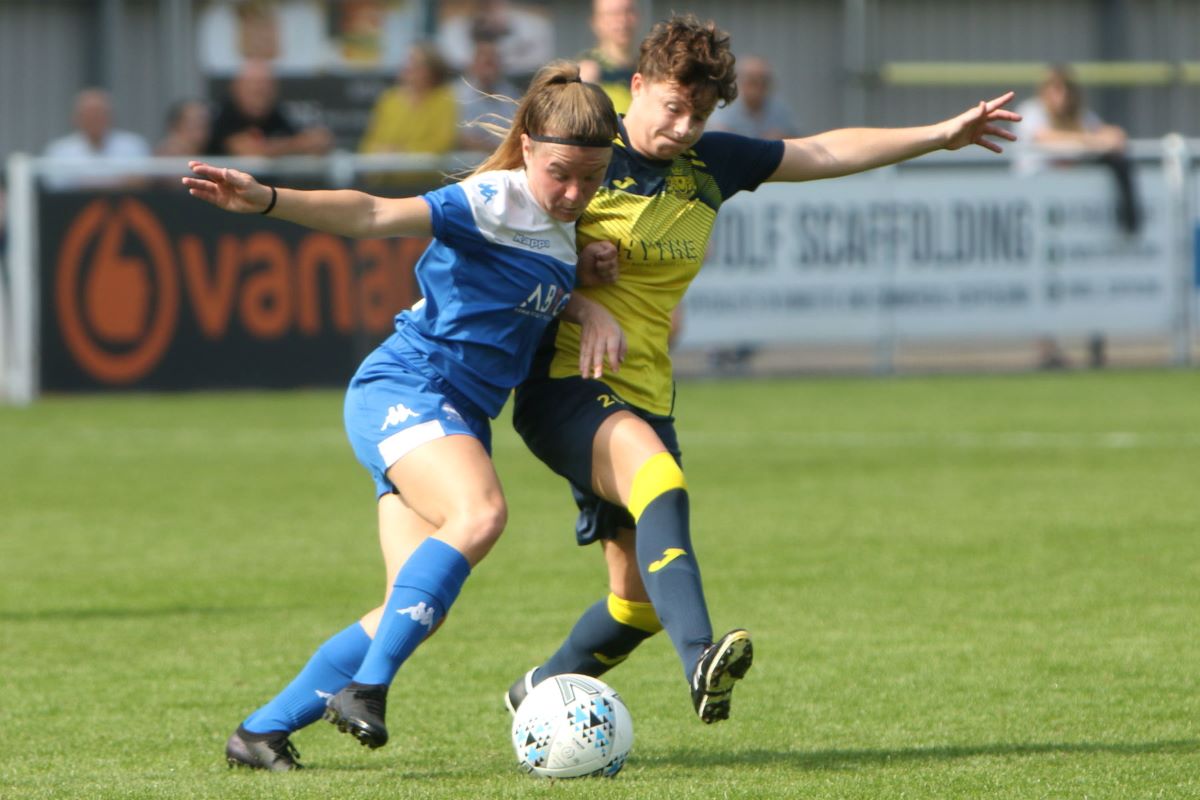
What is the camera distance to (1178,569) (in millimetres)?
7473

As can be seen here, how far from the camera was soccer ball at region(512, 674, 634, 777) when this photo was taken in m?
4.63

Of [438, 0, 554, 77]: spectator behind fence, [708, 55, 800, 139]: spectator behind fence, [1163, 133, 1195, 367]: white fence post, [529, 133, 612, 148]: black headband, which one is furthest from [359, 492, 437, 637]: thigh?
[438, 0, 554, 77]: spectator behind fence

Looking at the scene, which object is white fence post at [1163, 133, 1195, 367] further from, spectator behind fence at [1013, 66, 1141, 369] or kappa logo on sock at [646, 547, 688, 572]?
kappa logo on sock at [646, 547, 688, 572]

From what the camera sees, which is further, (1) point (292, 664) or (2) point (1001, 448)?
(2) point (1001, 448)

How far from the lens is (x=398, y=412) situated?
188 inches

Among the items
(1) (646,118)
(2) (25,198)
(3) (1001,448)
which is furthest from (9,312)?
(1) (646,118)

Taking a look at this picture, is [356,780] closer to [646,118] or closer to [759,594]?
[646,118]

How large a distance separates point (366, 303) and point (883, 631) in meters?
8.38

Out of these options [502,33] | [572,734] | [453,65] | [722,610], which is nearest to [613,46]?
[722,610]

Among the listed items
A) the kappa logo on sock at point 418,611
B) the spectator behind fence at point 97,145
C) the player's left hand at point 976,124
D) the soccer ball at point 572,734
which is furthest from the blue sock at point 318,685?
the spectator behind fence at point 97,145

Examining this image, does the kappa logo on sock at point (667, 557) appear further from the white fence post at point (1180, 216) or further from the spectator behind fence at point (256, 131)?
the white fence post at point (1180, 216)

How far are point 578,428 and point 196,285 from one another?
9.67m

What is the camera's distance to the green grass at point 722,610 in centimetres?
477

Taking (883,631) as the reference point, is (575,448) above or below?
above
